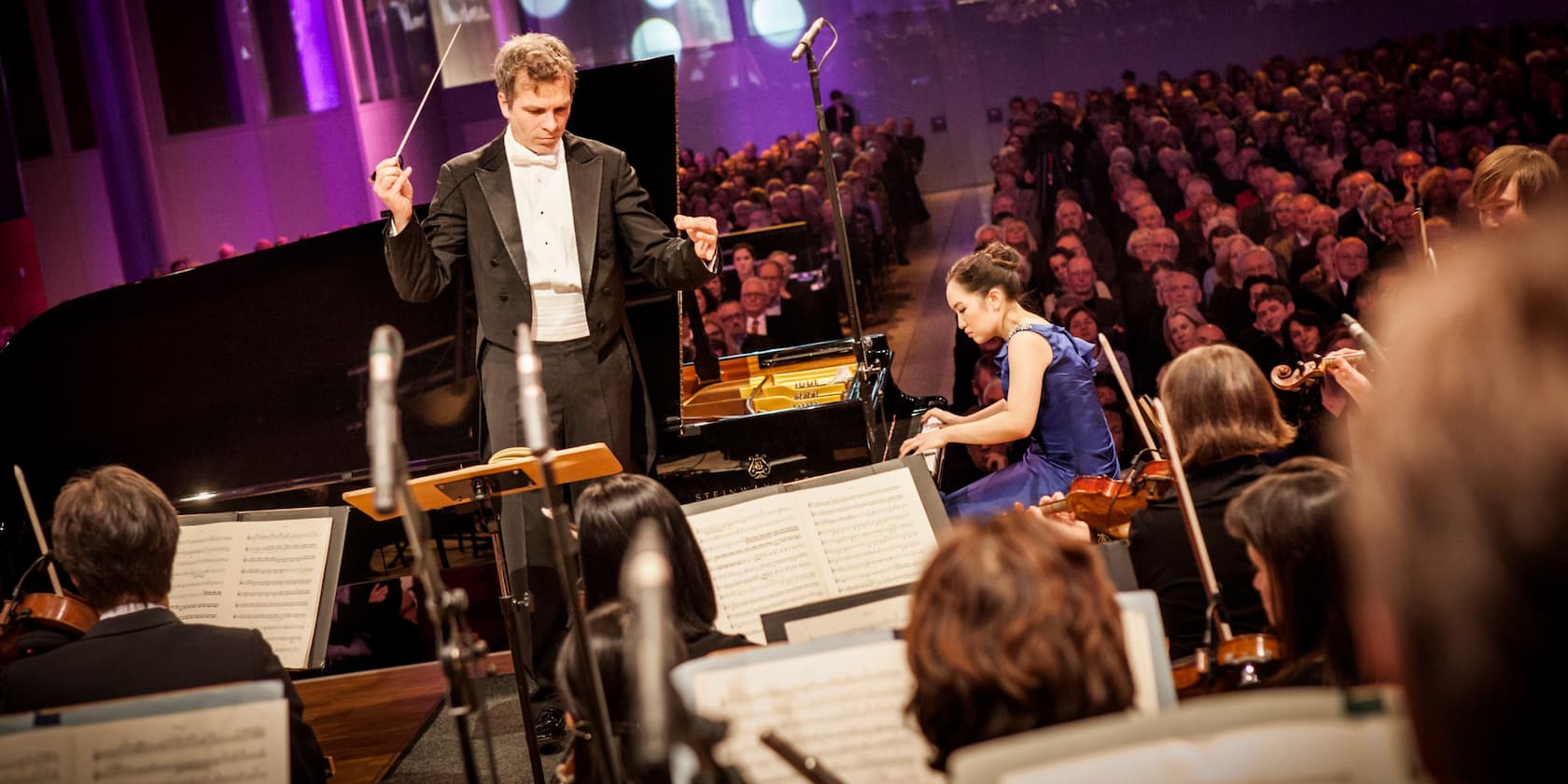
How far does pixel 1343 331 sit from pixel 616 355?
11.3 feet

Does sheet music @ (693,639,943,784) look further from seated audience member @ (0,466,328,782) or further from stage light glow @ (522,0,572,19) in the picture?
stage light glow @ (522,0,572,19)

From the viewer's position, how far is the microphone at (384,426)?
181cm

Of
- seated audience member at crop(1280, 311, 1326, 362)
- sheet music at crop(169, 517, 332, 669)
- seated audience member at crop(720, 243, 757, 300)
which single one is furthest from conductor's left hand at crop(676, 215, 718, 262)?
seated audience member at crop(1280, 311, 1326, 362)

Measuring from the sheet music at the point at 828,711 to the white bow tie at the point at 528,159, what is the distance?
212 cm

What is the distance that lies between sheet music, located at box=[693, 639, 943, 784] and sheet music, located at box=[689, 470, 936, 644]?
82cm

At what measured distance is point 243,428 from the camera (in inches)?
185

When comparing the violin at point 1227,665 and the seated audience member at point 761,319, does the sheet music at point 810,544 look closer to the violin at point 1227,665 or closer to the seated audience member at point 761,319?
the violin at point 1227,665

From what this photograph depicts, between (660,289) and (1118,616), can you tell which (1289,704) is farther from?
(660,289)

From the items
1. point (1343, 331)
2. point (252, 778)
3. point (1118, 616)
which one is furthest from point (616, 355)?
point (1343, 331)

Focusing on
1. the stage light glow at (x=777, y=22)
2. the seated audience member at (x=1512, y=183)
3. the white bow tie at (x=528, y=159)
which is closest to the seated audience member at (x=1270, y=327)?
the seated audience member at (x=1512, y=183)

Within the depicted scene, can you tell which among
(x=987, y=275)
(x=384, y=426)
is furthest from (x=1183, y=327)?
(x=384, y=426)

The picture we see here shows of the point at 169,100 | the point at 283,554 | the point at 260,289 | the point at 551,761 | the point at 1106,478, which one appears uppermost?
the point at 169,100

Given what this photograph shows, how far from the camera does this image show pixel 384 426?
186 centimetres

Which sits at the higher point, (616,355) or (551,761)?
(616,355)
